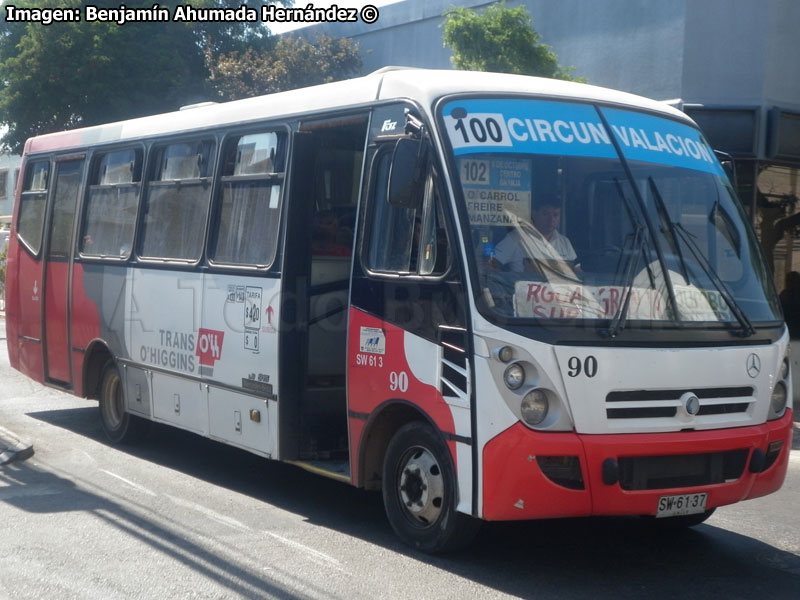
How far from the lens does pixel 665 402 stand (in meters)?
6.10

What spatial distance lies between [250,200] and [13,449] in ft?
10.7

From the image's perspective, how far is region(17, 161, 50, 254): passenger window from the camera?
1202cm

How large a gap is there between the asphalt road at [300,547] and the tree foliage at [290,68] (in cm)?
1556

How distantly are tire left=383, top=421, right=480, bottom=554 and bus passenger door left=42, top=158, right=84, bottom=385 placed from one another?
5509mm

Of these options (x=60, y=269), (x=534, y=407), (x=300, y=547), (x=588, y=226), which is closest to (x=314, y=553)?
(x=300, y=547)

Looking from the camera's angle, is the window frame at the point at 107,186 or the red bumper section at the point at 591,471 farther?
the window frame at the point at 107,186

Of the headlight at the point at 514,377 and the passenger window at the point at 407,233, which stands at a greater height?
the passenger window at the point at 407,233

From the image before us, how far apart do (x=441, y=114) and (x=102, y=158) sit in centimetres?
554

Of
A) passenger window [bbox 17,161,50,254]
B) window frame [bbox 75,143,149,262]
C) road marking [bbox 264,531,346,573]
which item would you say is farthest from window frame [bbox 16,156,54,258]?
road marking [bbox 264,531,346,573]

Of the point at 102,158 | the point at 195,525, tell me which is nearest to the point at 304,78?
the point at 102,158

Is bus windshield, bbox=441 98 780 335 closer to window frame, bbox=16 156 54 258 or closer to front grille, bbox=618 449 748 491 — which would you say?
front grille, bbox=618 449 748 491

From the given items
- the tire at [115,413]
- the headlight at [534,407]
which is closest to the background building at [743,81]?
the tire at [115,413]

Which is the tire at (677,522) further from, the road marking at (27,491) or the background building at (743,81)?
the background building at (743,81)

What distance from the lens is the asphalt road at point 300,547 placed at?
19.6ft
